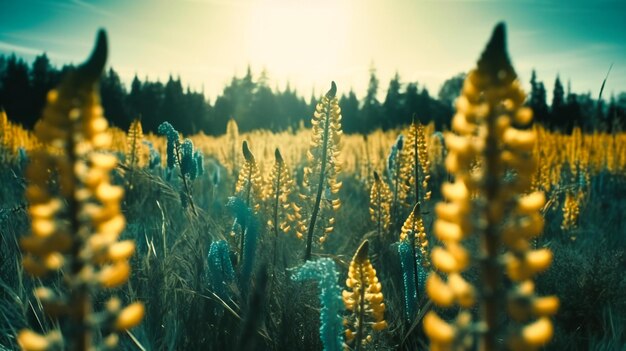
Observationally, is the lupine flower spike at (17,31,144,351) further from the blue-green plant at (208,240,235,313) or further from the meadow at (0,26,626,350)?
the blue-green plant at (208,240,235,313)

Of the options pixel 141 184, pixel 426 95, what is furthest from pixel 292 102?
pixel 141 184

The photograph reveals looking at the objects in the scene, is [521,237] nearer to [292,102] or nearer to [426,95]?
[426,95]

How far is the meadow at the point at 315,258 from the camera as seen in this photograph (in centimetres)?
65

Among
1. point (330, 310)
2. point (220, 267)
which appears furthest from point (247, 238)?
point (330, 310)

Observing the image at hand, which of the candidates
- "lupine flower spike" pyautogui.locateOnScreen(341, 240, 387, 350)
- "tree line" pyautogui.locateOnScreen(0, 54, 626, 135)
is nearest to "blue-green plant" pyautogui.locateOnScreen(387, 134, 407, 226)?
"lupine flower spike" pyautogui.locateOnScreen(341, 240, 387, 350)

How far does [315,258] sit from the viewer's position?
9.77 feet

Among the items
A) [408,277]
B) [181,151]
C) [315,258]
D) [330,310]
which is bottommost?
[315,258]

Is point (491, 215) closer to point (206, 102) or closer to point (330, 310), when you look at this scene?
point (330, 310)

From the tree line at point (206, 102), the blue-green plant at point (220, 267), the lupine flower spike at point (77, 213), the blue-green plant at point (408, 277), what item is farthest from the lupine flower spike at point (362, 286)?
the tree line at point (206, 102)

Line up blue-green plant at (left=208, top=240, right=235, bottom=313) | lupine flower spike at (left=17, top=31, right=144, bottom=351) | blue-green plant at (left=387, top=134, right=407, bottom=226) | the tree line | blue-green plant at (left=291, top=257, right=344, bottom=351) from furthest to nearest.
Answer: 1. the tree line
2. blue-green plant at (left=387, top=134, right=407, bottom=226)
3. blue-green plant at (left=208, top=240, right=235, bottom=313)
4. blue-green plant at (left=291, top=257, right=344, bottom=351)
5. lupine flower spike at (left=17, top=31, right=144, bottom=351)

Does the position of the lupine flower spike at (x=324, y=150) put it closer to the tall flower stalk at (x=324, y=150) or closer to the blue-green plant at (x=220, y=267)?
the tall flower stalk at (x=324, y=150)

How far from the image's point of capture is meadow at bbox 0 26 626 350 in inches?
25.4

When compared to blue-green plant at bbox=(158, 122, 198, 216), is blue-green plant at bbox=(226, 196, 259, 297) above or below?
below

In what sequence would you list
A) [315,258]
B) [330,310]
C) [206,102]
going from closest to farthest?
[330,310], [315,258], [206,102]
